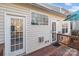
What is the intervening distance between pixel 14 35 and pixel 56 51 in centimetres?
88

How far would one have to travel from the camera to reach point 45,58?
8.60 feet

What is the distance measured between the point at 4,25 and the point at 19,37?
1.22 feet

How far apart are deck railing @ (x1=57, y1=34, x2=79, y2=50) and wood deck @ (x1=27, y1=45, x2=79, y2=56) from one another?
0.27 feet

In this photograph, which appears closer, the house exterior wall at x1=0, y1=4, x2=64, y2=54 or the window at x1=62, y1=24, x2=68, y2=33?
the house exterior wall at x1=0, y1=4, x2=64, y2=54

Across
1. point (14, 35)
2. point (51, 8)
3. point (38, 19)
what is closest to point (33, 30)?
point (38, 19)

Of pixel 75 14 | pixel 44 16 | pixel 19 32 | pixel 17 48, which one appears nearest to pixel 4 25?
pixel 19 32

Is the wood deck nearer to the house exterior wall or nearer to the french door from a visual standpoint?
the house exterior wall

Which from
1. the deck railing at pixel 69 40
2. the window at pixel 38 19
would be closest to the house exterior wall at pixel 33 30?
the window at pixel 38 19

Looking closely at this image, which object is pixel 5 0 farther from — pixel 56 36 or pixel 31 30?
pixel 56 36

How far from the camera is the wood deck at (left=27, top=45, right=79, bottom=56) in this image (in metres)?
2.59

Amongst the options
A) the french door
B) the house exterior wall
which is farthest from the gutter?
the french door

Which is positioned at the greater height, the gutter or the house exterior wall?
the gutter

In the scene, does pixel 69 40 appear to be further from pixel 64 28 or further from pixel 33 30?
pixel 33 30

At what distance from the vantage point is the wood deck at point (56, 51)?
8.51 ft
